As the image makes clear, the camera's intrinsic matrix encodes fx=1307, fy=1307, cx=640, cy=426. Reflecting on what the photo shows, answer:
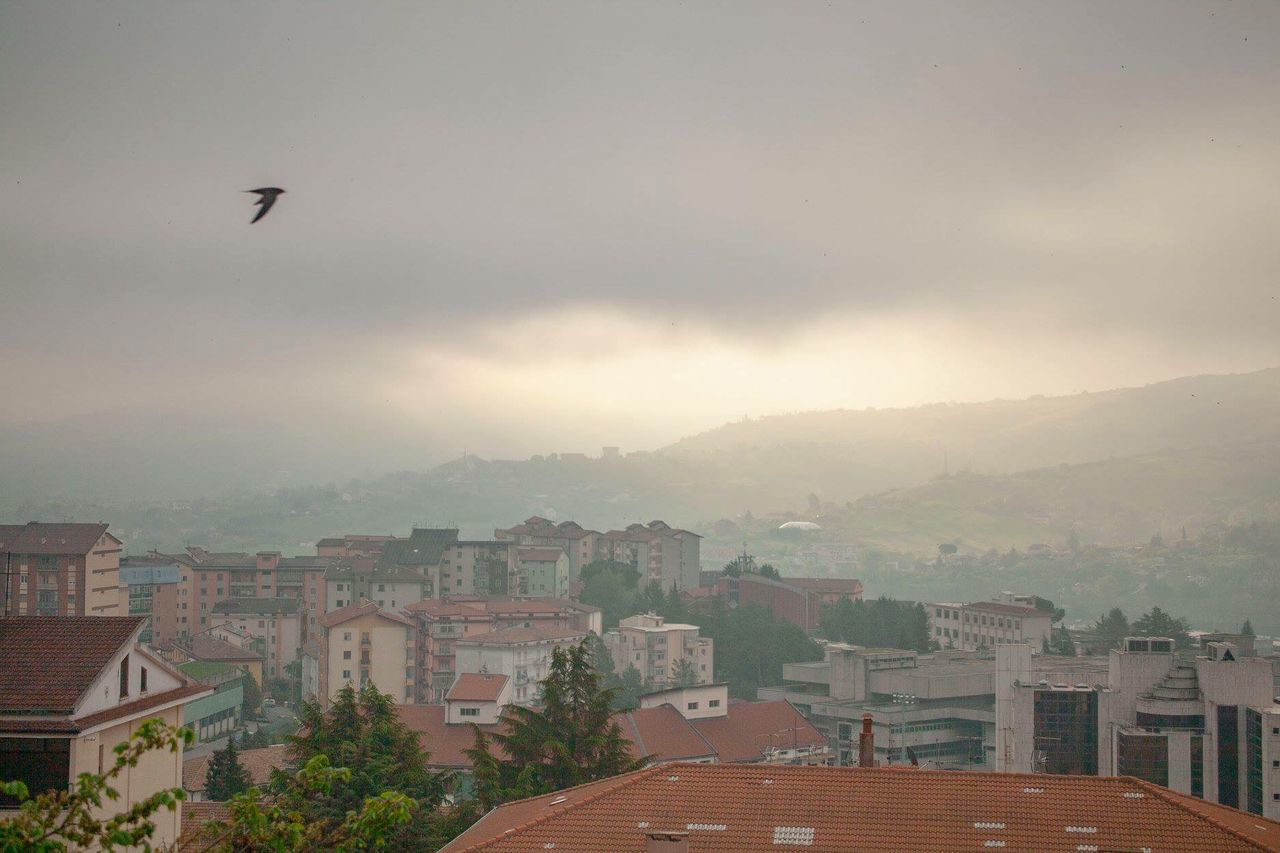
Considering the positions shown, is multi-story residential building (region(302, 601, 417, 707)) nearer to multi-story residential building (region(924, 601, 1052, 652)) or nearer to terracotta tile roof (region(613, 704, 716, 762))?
terracotta tile roof (region(613, 704, 716, 762))

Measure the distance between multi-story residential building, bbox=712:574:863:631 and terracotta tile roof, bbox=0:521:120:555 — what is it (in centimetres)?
3135

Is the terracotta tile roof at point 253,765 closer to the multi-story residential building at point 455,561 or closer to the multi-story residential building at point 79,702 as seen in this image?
the multi-story residential building at point 79,702

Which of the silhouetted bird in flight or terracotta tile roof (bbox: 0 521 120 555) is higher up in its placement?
the silhouetted bird in flight

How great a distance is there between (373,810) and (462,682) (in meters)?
24.7

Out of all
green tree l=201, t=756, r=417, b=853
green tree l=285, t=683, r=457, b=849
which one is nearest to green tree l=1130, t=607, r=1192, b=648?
green tree l=285, t=683, r=457, b=849

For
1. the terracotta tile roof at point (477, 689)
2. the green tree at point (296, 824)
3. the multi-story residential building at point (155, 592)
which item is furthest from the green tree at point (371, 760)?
the multi-story residential building at point (155, 592)

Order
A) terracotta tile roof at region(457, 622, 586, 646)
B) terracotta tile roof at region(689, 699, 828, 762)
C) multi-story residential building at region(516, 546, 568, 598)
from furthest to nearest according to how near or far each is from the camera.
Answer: multi-story residential building at region(516, 546, 568, 598)
terracotta tile roof at region(457, 622, 586, 646)
terracotta tile roof at region(689, 699, 828, 762)

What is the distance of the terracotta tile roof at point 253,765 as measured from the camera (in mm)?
25750

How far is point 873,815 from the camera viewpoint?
34.7ft

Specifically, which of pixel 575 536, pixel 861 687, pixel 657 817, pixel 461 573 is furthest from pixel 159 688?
pixel 575 536

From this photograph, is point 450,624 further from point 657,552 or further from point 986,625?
point 657,552

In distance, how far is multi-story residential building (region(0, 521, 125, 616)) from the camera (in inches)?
1589

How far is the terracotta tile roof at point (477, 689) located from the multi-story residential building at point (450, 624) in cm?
1225

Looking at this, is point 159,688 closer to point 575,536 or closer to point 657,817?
point 657,817
